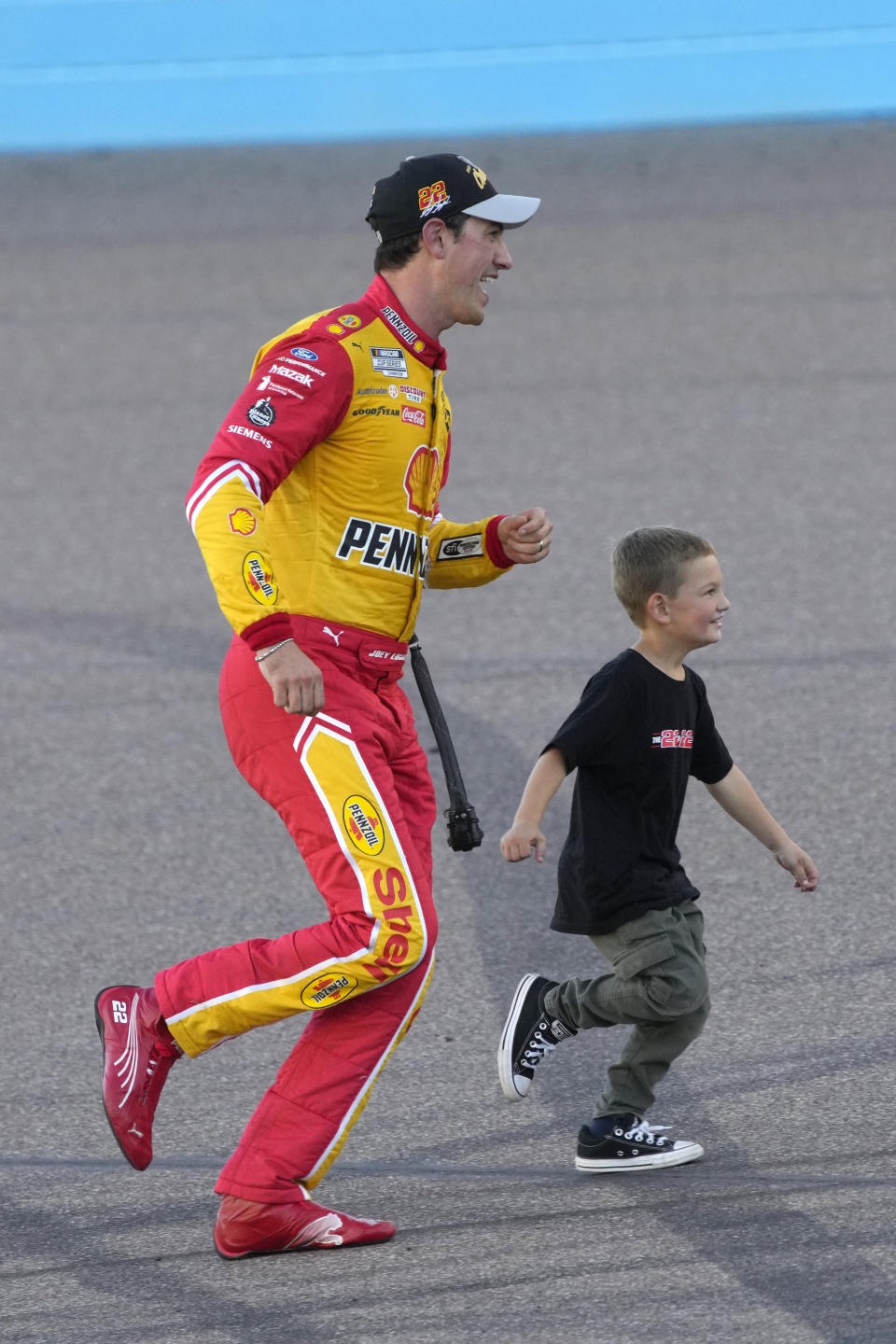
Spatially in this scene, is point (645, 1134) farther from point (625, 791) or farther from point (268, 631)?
point (268, 631)

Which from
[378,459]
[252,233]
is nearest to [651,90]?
[252,233]

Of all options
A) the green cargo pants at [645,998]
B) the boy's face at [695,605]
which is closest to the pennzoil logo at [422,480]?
the boy's face at [695,605]

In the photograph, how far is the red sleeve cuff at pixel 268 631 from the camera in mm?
3338

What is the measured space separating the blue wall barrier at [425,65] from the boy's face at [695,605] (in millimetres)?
16598

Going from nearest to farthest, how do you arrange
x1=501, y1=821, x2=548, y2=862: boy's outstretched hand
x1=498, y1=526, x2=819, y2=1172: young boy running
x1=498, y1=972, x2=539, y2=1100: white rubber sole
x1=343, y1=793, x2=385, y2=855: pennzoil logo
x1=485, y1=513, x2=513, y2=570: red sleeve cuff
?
x1=343, y1=793, x2=385, y2=855: pennzoil logo < x1=501, y1=821, x2=548, y2=862: boy's outstretched hand < x1=498, y1=526, x2=819, y2=1172: young boy running < x1=498, y1=972, x2=539, y2=1100: white rubber sole < x1=485, y1=513, x2=513, y2=570: red sleeve cuff

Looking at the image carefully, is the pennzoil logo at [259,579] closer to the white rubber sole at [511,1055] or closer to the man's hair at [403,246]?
the man's hair at [403,246]

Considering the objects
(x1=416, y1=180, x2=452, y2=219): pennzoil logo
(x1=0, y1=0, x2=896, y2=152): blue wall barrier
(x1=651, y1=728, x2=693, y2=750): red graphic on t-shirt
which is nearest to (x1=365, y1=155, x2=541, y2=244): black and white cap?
(x1=416, y1=180, x2=452, y2=219): pennzoil logo

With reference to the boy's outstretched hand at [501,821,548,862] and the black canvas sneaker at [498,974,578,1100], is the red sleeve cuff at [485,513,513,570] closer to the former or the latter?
the boy's outstretched hand at [501,821,548,862]

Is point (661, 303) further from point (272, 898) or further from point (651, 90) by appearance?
point (272, 898)

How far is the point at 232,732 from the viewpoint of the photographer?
3637 millimetres

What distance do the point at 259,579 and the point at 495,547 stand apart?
883 mm

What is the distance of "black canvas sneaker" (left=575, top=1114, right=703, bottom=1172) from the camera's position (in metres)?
3.75

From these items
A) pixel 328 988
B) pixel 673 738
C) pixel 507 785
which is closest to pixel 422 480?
pixel 673 738

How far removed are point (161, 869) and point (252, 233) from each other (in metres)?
11.4
